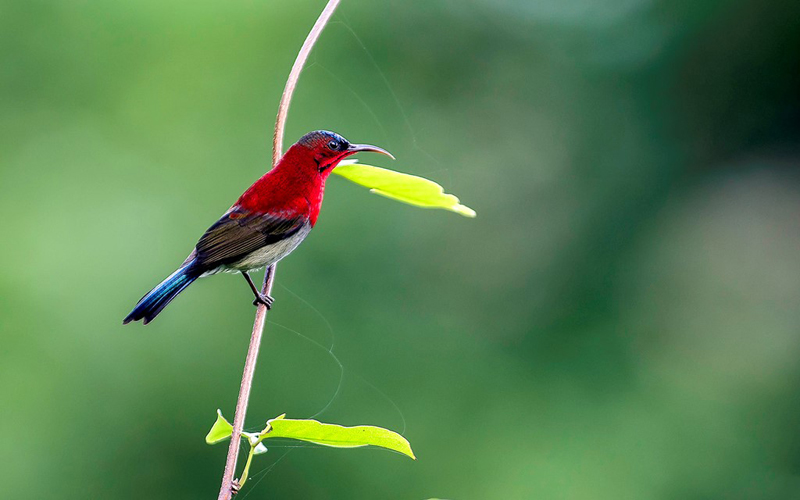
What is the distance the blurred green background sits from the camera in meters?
4.70

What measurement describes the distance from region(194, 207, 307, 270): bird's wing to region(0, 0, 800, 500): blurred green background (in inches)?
126

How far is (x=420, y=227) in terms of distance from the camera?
5469mm

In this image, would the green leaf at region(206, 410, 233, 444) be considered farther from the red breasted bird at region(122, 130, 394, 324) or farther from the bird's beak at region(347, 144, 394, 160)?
the bird's beak at region(347, 144, 394, 160)

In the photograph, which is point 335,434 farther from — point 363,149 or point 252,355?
point 363,149

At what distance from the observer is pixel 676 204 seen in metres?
6.58

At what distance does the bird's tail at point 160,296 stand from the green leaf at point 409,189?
0.24 meters

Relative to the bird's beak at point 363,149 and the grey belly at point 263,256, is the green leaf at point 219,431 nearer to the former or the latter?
the grey belly at point 263,256

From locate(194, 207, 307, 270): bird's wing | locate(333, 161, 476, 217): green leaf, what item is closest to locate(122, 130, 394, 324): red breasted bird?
locate(194, 207, 307, 270): bird's wing

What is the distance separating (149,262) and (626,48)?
13.3 ft

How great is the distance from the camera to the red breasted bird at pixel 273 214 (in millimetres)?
947

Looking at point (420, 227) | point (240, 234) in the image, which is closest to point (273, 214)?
point (240, 234)

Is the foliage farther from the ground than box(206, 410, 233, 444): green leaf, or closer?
farther from the ground

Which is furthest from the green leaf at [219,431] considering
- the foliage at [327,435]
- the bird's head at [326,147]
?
the bird's head at [326,147]

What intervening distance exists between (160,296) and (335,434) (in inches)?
9.1
